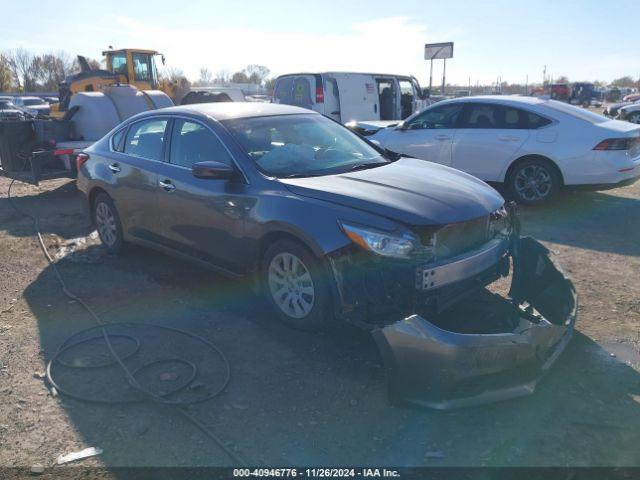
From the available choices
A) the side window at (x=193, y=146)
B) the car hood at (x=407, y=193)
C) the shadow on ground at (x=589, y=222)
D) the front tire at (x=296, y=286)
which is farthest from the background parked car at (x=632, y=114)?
the front tire at (x=296, y=286)

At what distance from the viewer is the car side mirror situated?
159 inches

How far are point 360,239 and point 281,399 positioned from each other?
1.10m

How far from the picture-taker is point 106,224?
236 inches

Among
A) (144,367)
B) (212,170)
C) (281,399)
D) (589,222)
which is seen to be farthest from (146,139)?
(589,222)

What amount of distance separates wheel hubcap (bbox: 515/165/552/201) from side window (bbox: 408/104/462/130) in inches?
55.1

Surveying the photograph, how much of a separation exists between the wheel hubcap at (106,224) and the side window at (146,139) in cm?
80

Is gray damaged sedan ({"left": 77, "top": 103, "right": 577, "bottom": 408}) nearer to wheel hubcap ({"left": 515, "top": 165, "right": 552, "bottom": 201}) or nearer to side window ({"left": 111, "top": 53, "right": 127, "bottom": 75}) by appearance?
wheel hubcap ({"left": 515, "top": 165, "right": 552, "bottom": 201})

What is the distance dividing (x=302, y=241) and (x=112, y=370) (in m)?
1.57

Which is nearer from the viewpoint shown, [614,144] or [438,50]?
[614,144]

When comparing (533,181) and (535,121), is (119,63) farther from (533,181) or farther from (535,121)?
(533,181)

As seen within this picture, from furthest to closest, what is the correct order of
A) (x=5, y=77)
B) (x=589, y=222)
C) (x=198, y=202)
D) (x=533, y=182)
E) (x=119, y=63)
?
1. (x=5, y=77)
2. (x=119, y=63)
3. (x=533, y=182)
4. (x=589, y=222)
5. (x=198, y=202)

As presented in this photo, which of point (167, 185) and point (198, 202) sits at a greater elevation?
point (167, 185)

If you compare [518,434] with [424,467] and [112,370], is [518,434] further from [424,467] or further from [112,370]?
[112,370]

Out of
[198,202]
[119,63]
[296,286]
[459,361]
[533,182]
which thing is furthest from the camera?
[119,63]
